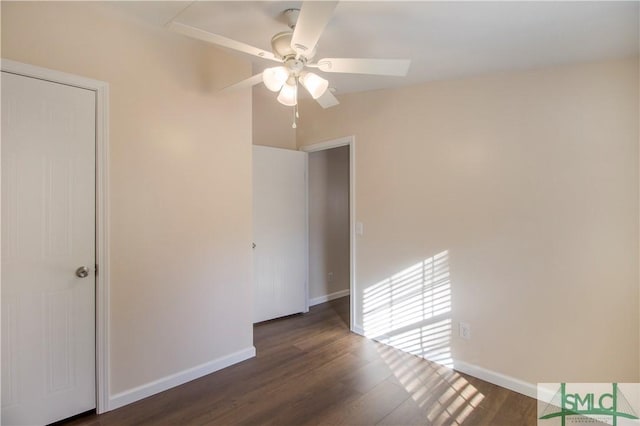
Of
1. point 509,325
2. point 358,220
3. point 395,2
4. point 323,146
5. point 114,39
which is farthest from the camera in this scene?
point 323,146

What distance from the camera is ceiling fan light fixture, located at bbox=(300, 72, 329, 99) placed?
5.97 feet

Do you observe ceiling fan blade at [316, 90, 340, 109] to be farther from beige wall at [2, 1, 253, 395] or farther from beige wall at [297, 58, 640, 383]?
beige wall at [297, 58, 640, 383]

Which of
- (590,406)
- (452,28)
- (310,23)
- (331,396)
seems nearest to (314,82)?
(310,23)

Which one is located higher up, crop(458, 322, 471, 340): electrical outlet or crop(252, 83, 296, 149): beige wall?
crop(252, 83, 296, 149): beige wall

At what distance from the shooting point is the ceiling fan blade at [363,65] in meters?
1.67

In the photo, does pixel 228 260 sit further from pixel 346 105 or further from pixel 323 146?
pixel 346 105

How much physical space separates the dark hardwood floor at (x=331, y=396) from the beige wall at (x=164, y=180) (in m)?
0.22

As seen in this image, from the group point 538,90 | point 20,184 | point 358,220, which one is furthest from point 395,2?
point 20,184

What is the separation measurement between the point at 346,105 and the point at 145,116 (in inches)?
75.3

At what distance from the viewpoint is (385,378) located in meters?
2.50

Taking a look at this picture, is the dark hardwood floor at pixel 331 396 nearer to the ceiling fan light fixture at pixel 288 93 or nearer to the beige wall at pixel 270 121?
the ceiling fan light fixture at pixel 288 93

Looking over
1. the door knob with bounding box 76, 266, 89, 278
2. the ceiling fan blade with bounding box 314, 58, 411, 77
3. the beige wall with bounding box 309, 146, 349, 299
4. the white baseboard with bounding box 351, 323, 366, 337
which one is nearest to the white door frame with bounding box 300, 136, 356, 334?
the white baseboard with bounding box 351, 323, 366, 337

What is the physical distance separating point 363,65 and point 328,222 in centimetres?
296

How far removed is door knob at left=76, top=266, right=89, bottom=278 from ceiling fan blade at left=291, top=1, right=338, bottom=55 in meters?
1.76
